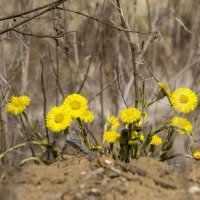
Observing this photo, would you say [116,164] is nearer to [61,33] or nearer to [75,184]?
[75,184]

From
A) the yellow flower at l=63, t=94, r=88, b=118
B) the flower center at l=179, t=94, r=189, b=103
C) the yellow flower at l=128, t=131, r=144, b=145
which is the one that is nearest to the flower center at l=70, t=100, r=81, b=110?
→ the yellow flower at l=63, t=94, r=88, b=118

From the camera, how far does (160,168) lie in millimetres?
3080

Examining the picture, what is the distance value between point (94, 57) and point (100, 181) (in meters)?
3.76

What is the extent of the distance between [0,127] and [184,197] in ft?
8.77

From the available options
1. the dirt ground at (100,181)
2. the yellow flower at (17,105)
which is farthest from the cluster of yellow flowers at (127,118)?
the dirt ground at (100,181)

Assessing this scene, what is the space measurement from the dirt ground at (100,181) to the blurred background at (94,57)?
859mm

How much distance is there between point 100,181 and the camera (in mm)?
2902

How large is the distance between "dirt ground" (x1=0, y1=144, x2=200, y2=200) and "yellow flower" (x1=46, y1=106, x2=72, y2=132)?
250mm

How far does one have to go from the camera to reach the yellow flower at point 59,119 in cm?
337

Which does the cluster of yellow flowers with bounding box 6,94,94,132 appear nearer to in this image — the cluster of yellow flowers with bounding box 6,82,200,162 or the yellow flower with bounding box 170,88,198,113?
the cluster of yellow flowers with bounding box 6,82,200,162

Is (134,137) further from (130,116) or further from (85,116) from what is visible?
(85,116)

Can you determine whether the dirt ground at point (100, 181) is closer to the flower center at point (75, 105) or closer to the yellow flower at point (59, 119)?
the yellow flower at point (59, 119)

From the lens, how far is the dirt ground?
2791 mm

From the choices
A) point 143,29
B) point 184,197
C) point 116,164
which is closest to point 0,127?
point 116,164
